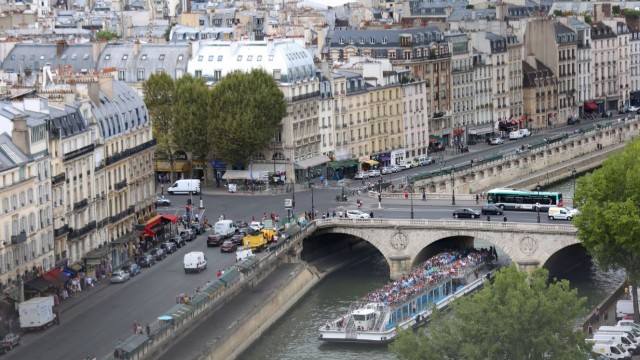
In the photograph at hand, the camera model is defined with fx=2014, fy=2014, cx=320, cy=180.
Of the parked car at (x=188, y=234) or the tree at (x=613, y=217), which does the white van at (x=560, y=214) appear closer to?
the tree at (x=613, y=217)

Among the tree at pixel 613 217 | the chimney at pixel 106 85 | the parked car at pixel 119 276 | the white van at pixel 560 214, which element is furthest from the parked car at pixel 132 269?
the white van at pixel 560 214

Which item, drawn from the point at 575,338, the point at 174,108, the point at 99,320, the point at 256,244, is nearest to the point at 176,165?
the point at 174,108

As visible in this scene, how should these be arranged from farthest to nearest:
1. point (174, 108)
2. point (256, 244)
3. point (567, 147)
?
1. point (567, 147)
2. point (174, 108)
3. point (256, 244)

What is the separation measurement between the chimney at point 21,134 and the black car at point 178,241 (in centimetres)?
1730

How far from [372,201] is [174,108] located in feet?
57.2

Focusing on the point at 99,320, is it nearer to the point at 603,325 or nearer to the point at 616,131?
the point at 603,325

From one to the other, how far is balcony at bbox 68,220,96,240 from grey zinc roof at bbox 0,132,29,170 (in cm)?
759

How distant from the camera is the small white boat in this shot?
103812 millimetres

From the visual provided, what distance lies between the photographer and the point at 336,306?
113 m

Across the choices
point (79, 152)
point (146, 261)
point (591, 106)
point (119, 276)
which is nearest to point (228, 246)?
point (146, 261)

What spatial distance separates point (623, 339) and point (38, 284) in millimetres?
30112

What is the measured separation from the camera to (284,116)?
5743 inches

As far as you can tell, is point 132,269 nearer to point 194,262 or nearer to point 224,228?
point 194,262

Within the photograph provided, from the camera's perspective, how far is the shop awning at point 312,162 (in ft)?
482
